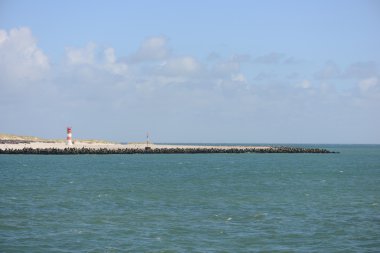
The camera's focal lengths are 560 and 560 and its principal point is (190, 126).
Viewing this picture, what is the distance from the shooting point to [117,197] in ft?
122

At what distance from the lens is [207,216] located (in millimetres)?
29250

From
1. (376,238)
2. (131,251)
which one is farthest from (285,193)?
(131,251)

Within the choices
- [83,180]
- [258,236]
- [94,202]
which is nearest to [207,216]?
[258,236]

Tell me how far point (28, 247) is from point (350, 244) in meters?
12.8

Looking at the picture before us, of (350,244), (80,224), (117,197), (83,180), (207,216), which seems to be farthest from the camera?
(83,180)

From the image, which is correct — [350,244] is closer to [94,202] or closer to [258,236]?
[258,236]

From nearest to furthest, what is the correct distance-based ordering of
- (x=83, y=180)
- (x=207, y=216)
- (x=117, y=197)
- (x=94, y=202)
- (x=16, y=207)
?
1. (x=207, y=216)
2. (x=16, y=207)
3. (x=94, y=202)
4. (x=117, y=197)
5. (x=83, y=180)

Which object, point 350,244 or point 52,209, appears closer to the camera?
point 350,244

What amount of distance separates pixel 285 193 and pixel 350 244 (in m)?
18.8

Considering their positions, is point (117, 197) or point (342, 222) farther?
point (117, 197)

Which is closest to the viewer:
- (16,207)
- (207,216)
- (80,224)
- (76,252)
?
(76,252)

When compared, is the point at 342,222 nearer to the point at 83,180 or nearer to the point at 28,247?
the point at 28,247

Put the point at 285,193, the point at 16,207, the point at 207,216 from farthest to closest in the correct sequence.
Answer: the point at 285,193 → the point at 16,207 → the point at 207,216

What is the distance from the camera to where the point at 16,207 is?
31.7 m
